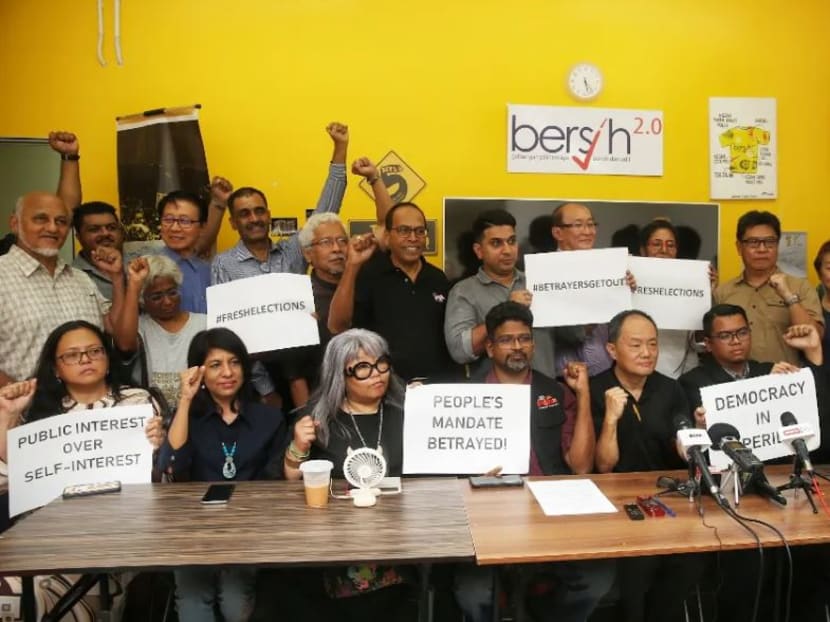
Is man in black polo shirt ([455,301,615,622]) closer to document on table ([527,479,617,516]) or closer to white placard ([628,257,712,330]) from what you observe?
document on table ([527,479,617,516])

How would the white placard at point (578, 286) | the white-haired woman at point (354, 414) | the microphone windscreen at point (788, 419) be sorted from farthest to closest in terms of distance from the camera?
the white placard at point (578, 286) → the white-haired woman at point (354, 414) → the microphone windscreen at point (788, 419)

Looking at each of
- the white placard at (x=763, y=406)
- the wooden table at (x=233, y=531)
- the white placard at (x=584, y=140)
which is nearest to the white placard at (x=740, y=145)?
the white placard at (x=584, y=140)

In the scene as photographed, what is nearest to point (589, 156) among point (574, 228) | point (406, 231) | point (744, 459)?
point (574, 228)

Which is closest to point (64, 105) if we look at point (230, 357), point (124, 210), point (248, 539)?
point (124, 210)

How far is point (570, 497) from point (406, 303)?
149cm

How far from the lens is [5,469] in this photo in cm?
270

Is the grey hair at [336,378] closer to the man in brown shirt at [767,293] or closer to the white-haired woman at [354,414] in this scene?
the white-haired woman at [354,414]

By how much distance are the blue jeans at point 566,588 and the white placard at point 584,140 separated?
2.88 meters

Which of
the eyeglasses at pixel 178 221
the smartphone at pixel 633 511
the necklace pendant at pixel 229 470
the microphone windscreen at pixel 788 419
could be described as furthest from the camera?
the eyeglasses at pixel 178 221

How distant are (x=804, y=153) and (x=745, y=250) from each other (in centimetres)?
178

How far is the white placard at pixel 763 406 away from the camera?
2.68 meters

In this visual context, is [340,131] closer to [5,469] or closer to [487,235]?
[487,235]

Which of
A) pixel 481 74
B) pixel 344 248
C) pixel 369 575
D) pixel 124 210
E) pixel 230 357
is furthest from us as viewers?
pixel 481 74

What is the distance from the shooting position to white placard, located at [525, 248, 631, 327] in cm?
349
